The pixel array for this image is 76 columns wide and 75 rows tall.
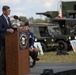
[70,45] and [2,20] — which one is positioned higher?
[2,20]

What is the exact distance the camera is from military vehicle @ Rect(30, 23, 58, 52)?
2270 centimetres

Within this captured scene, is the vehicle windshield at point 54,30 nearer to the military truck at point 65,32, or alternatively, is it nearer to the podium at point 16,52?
the military truck at point 65,32

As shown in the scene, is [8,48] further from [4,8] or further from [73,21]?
[73,21]

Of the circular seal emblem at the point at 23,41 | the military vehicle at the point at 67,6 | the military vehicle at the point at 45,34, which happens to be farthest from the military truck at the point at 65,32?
the circular seal emblem at the point at 23,41

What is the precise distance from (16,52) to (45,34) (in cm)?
1610

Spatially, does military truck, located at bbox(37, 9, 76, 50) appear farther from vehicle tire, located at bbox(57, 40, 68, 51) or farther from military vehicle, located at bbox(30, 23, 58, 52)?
military vehicle, located at bbox(30, 23, 58, 52)

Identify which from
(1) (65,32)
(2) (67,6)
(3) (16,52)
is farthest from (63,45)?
(3) (16,52)

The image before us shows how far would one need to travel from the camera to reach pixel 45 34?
23.6 meters

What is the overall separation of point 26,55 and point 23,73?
443mm

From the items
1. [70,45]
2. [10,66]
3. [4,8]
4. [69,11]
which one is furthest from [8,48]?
[69,11]

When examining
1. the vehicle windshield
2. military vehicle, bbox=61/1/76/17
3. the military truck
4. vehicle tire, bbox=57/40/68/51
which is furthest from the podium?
military vehicle, bbox=61/1/76/17

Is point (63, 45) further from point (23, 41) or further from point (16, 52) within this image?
point (16, 52)

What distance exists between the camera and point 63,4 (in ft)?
95.8

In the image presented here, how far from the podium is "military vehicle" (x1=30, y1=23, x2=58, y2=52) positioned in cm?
1439
